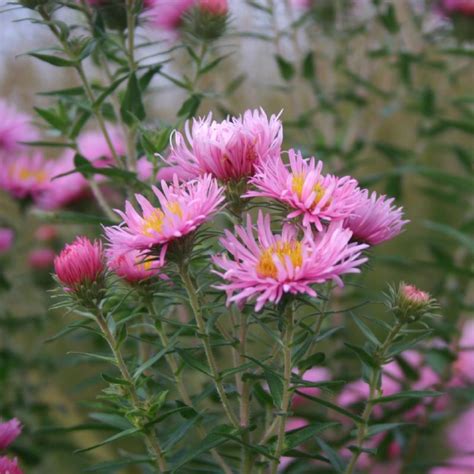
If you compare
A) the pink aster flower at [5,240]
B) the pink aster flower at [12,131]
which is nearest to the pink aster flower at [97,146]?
the pink aster flower at [12,131]

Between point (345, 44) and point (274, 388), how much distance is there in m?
1.22

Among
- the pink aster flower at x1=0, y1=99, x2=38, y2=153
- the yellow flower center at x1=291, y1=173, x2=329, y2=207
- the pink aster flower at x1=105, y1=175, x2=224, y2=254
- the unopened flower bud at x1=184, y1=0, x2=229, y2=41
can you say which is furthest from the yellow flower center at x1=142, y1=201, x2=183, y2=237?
the pink aster flower at x1=0, y1=99, x2=38, y2=153

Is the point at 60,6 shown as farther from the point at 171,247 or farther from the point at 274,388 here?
the point at 274,388

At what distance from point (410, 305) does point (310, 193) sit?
0.18 meters

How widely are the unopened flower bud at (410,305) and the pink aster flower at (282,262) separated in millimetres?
116

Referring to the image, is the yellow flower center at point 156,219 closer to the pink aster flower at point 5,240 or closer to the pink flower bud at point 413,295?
the pink flower bud at point 413,295

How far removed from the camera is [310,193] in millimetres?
704

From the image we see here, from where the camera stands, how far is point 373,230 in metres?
0.75

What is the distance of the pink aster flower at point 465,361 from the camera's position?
150 cm

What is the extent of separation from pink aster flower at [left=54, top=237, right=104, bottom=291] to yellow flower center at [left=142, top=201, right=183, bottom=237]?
0.08 meters

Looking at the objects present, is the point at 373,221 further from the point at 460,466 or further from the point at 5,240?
the point at 5,240

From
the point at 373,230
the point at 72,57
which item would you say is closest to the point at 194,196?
the point at 373,230

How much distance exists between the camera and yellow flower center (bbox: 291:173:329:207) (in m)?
0.71

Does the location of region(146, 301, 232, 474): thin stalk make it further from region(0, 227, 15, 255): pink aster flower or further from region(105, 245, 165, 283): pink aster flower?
region(0, 227, 15, 255): pink aster flower
